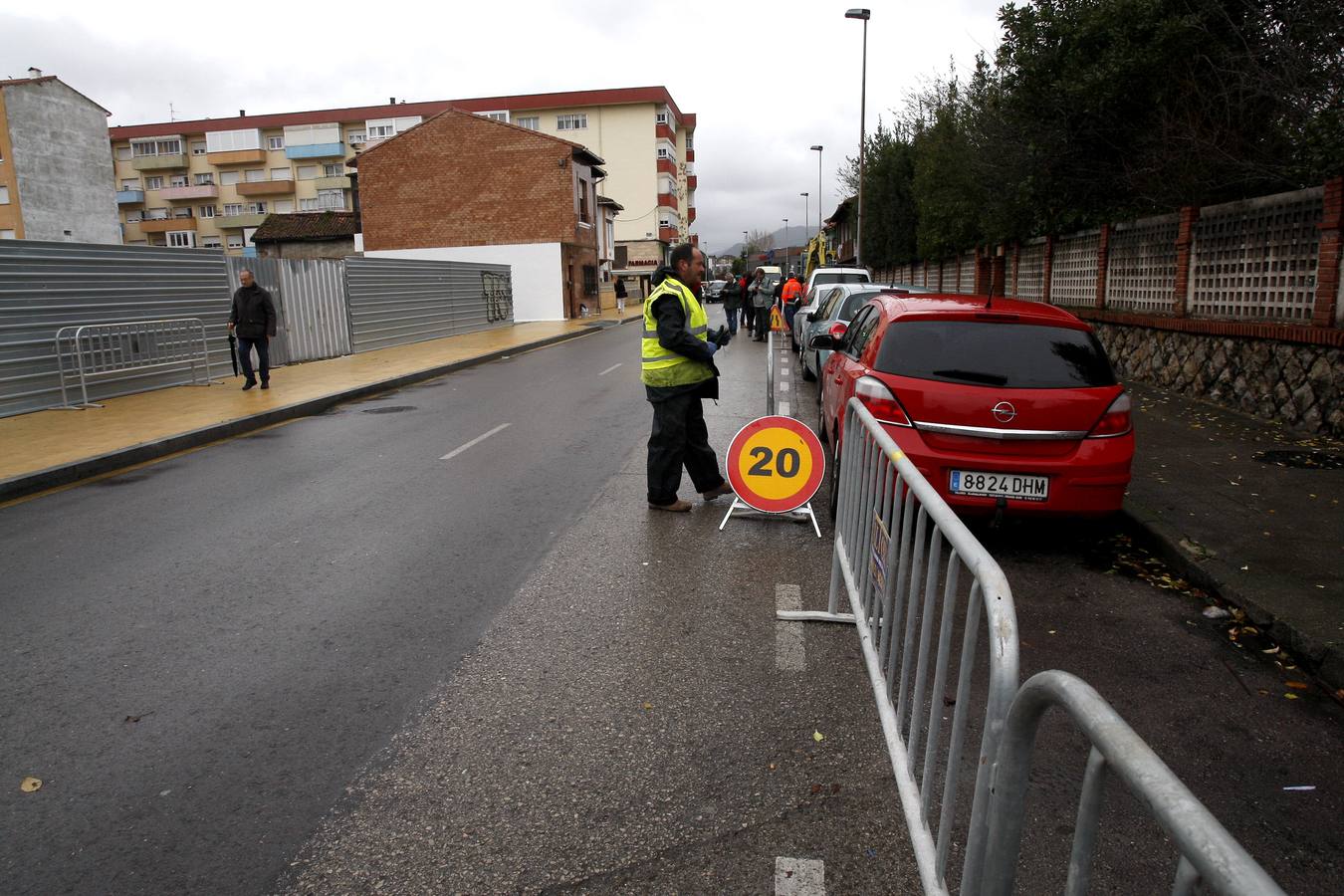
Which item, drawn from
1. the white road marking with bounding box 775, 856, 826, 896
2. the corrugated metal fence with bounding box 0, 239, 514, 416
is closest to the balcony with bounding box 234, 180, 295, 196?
the corrugated metal fence with bounding box 0, 239, 514, 416

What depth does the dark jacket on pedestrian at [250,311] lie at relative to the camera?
A: 1412 centimetres

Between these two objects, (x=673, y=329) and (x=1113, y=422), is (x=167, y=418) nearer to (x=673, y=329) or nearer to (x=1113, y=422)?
(x=673, y=329)

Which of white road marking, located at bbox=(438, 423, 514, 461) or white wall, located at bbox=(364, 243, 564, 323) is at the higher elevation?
white wall, located at bbox=(364, 243, 564, 323)

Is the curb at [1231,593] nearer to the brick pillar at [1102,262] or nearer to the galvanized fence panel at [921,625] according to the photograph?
the galvanized fence panel at [921,625]

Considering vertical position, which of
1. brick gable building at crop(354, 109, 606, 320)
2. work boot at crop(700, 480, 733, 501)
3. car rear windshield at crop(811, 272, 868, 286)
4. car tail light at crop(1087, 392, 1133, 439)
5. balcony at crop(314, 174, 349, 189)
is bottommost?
work boot at crop(700, 480, 733, 501)

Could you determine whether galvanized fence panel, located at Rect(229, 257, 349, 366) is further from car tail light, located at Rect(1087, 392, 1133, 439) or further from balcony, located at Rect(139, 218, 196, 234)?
balcony, located at Rect(139, 218, 196, 234)

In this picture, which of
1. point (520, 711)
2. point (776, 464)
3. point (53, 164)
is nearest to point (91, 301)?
point (776, 464)

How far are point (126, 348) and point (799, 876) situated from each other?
14.4 metres

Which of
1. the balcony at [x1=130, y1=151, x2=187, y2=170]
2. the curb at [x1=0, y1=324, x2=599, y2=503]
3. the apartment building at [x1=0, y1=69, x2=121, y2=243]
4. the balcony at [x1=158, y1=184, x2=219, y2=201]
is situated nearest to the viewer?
the curb at [x1=0, y1=324, x2=599, y2=503]

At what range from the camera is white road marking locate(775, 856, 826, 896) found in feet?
8.45

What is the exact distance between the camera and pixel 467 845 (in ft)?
9.17

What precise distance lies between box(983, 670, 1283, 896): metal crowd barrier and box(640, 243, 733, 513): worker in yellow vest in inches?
193

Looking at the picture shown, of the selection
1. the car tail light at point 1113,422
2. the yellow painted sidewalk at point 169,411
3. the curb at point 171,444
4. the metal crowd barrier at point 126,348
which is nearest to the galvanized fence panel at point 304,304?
the yellow painted sidewalk at point 169,411

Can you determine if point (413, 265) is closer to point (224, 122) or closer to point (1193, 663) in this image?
point (1193, 663)
